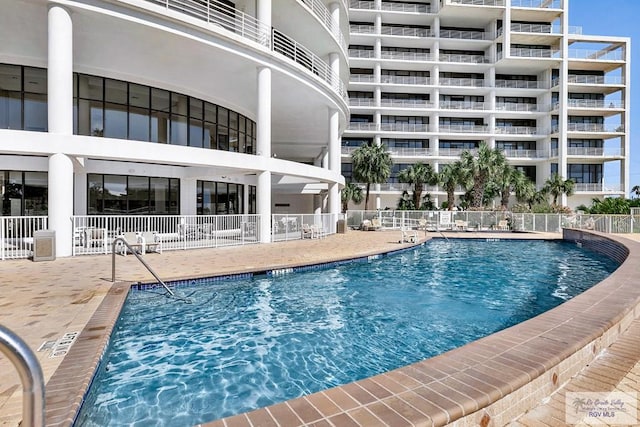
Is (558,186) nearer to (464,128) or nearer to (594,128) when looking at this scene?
(594,128)

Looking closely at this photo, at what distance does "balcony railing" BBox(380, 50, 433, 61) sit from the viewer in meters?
40.4

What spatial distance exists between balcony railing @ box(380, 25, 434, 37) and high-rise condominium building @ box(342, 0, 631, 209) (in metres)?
0.12

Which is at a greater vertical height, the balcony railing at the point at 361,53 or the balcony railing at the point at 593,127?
the balcony railing at the point at 361,53

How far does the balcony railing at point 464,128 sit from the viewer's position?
→ 4094 centimetres

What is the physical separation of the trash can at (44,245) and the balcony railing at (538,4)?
165 feet

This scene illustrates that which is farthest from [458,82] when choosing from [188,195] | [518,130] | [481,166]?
[188,195]

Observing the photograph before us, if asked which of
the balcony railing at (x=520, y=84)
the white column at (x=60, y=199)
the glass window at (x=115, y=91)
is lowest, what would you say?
the white column at (x=60, y=199)

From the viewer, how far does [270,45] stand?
14.1 metres

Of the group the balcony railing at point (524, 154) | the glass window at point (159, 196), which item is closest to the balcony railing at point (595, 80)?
the balcony railing at point (524, 154)

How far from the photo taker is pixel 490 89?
40.5 m

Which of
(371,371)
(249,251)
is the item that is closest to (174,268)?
(249,251)

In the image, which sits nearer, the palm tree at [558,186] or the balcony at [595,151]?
the palm tree at [558,186]

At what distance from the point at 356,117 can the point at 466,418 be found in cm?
4167

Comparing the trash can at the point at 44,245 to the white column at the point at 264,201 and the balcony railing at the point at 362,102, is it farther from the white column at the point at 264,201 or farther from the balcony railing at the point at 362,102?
the balcony railing at the point at 362,102
